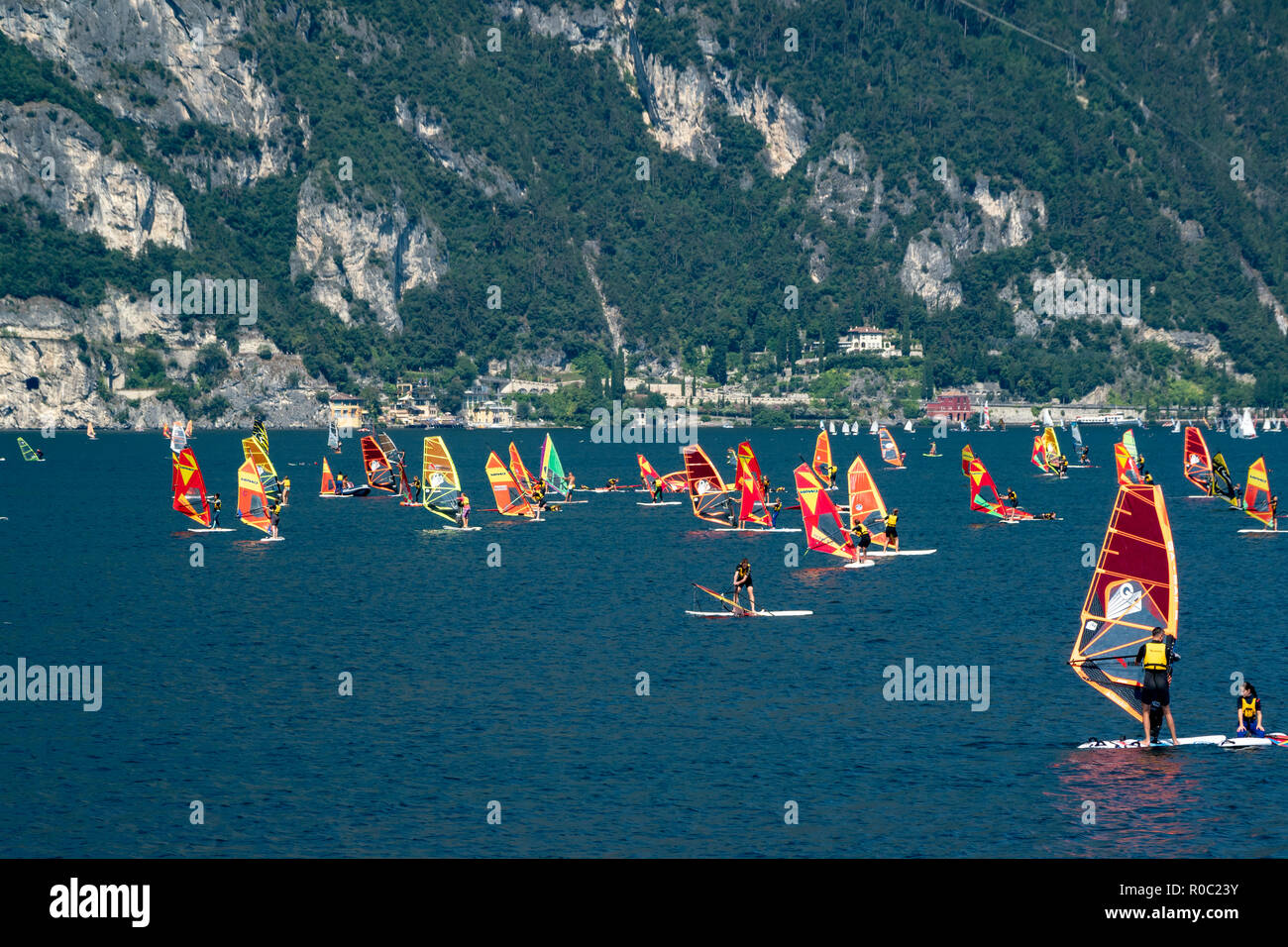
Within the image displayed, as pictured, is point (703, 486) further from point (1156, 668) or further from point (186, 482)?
point (1156, 668)

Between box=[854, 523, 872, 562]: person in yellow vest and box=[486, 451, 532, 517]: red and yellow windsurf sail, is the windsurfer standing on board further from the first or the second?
box=[486, 451, 532, 517]: red and yellow windsurf sail

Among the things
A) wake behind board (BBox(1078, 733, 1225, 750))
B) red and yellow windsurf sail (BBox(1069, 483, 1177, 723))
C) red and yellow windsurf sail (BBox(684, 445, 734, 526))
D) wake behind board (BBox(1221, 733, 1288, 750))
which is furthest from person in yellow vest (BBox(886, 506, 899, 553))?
wake behind board (BBox(1221, 733, 1288, 750))

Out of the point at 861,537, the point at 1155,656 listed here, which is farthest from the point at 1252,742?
the point at 861,537

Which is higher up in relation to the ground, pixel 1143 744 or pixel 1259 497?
pixel 1259 497

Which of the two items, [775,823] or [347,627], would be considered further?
[347,627]

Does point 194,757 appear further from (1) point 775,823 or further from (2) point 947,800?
(2) point 947,800
